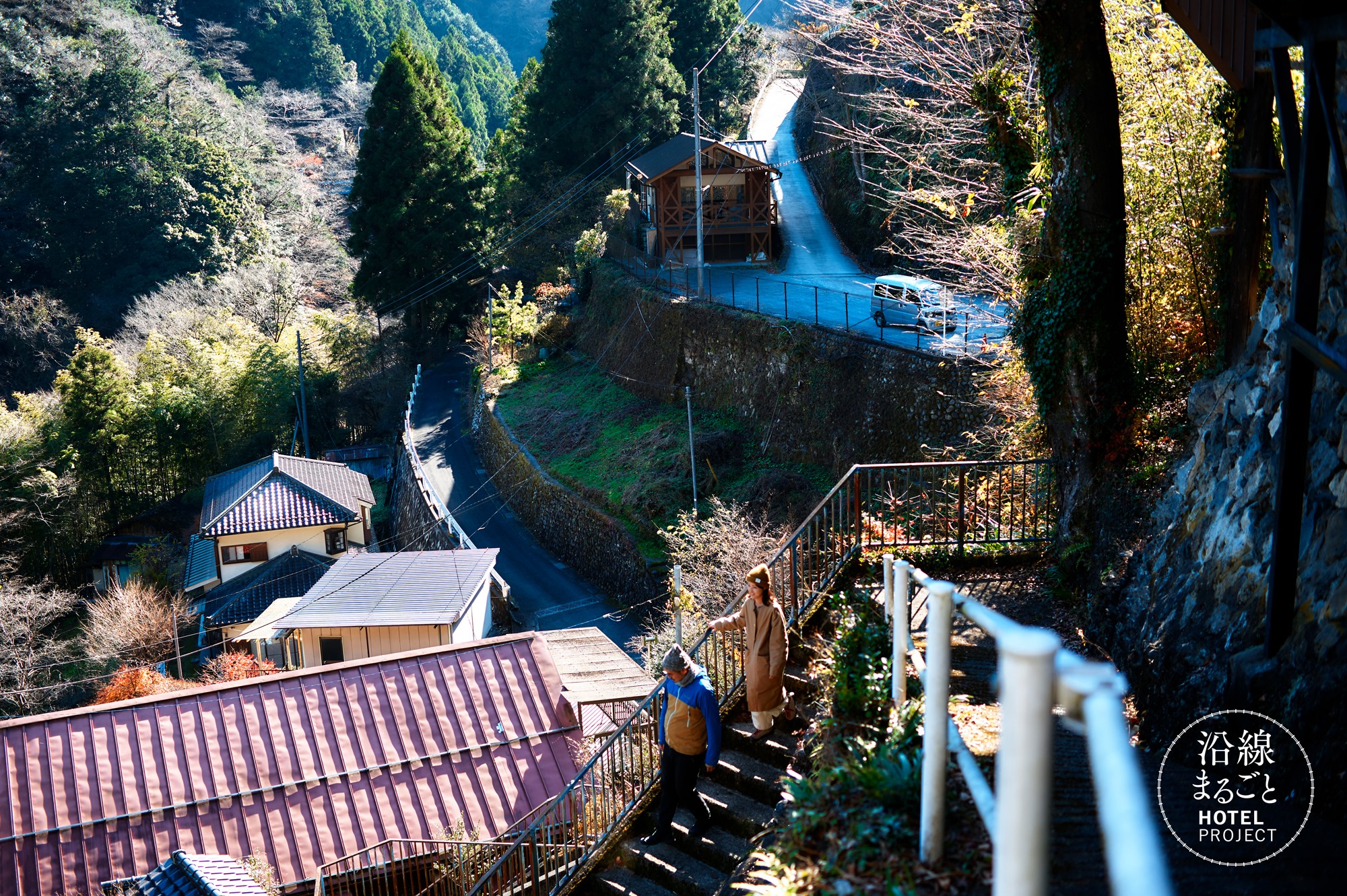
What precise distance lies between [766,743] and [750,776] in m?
0.27

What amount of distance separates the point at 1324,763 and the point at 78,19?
5996 cm

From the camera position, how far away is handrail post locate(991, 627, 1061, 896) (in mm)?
1582

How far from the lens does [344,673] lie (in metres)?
11.0

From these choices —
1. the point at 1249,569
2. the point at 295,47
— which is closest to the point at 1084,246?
the point at 1249,569

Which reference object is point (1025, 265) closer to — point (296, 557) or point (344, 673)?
point (344, 673)

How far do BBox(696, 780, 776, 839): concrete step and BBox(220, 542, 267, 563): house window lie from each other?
77.7 ft

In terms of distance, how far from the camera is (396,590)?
1967 centimetres

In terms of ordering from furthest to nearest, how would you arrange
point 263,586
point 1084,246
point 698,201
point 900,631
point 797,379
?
point 263,586 < point 698,201 < point 797,379 < point 1084,246 < point 900,631

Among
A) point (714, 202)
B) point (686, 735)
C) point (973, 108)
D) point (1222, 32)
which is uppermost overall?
point (714, 202)

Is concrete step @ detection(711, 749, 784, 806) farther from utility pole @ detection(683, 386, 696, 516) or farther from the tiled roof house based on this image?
the tiled roof house

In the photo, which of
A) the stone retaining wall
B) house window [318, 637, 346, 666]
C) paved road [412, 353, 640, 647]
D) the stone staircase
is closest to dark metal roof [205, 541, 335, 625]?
paved road [412, 353, 640, 647]

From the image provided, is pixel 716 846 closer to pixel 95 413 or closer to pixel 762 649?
pixel 762 649

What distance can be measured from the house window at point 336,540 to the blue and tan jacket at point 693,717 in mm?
23733

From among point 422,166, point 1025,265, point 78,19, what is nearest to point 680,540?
point 1025,265
